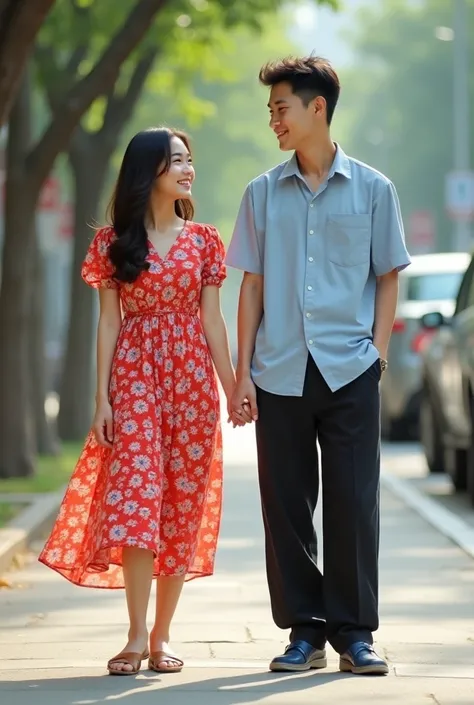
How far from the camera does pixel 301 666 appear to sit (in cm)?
657

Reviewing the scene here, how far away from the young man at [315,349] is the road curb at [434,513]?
3931mm

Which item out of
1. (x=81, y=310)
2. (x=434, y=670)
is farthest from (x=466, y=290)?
(x=81, y=310)

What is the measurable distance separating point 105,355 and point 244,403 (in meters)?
0.52

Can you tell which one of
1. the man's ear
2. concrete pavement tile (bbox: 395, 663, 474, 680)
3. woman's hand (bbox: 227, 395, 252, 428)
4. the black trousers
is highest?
the man's ear

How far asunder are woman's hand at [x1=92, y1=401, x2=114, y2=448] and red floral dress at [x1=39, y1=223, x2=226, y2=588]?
3 centimetres

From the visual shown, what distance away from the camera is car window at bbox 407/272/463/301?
20.4m

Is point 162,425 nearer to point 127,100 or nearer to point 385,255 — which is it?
point 385,255

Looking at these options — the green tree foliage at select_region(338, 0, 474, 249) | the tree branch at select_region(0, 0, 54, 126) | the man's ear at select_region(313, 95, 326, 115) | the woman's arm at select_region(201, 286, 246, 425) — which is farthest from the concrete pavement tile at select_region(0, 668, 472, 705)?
the green tree foliage at select_region(338, 0, 474, 249)

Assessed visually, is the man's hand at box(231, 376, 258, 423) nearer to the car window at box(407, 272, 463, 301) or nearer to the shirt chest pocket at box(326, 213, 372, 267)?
the shirt chest pocket at box(326, 213, 372, 267)

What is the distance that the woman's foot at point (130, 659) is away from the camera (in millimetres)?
6539

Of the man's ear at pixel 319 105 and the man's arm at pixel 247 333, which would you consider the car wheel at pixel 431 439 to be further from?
the man's ear at pixel 319 105

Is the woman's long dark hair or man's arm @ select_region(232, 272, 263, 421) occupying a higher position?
the woman's long dark hair

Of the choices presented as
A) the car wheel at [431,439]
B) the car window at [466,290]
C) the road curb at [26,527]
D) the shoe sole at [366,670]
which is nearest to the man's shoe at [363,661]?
the shoe sole at [366,670]

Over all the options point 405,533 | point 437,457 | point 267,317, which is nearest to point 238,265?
point 267,317
